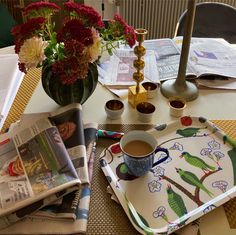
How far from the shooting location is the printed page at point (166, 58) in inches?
43.5

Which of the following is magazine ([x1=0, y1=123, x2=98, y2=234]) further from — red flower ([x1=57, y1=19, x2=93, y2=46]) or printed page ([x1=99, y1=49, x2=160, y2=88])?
printed page ([x1=99, y1=49, x2=160, y2=88])

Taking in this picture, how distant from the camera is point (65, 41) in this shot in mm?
741

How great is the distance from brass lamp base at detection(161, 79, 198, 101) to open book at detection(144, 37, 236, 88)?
67 millimetres

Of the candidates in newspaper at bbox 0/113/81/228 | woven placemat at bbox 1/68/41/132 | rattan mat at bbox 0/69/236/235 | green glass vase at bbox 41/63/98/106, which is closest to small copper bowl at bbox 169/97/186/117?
rattan mat at bbox 0/69/236/235

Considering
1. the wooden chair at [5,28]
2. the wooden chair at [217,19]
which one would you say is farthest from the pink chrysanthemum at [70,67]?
the wooden chair at [5,28]

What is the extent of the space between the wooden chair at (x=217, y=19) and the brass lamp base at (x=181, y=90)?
82 cm

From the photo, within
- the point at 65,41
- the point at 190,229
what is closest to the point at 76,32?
the point at 65,41

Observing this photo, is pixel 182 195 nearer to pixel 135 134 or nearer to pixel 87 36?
pixel 135 134

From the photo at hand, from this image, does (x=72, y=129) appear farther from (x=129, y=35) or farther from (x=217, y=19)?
(x=217, y=19)

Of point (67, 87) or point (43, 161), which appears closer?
point (43, 161)

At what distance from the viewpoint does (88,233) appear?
1.94ft

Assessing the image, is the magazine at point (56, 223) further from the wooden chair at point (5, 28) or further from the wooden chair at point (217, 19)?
the wooden chair at point (5, 28)

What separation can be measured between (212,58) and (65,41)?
26.5 inches

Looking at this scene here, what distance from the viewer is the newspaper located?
0.57 metres
